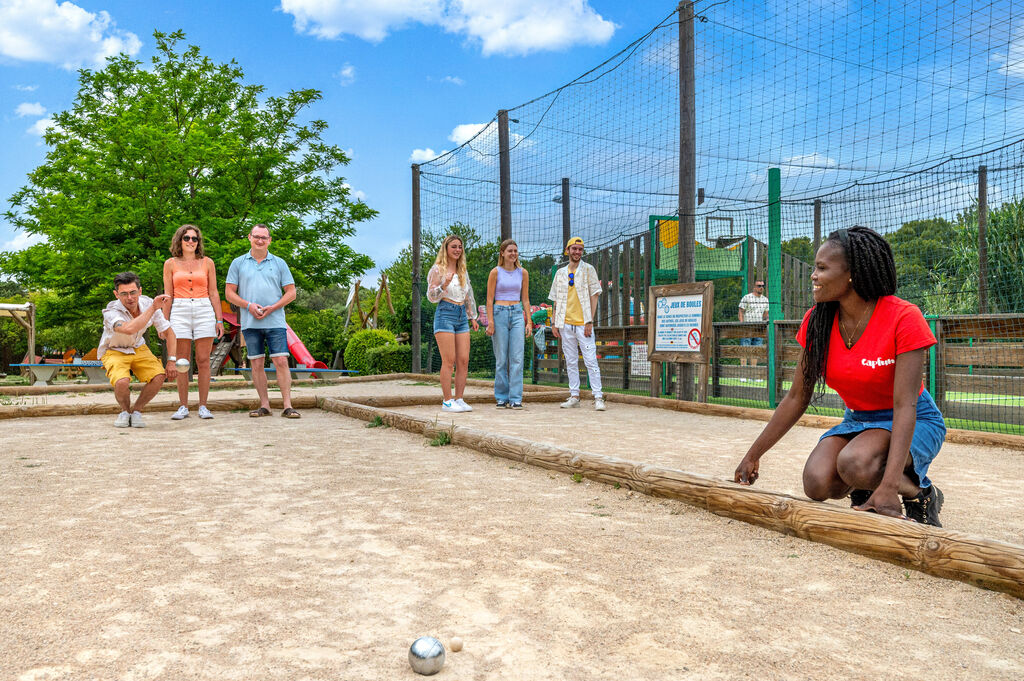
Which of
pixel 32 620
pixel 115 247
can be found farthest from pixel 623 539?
pixel 115 247

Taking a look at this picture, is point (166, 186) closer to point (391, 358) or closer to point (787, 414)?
point (391, 358)

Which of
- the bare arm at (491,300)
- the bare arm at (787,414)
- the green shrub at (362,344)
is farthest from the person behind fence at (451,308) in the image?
the green shrub at (362,344)

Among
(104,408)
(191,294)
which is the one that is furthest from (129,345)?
(104,408)

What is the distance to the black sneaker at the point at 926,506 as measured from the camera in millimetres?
3045

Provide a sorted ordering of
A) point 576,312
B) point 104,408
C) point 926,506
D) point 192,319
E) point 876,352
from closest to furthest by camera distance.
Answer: point 876,352, point 926,506, point 192,319, point 104,408, point 576,312

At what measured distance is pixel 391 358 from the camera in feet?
58.1

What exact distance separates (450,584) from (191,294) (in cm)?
555

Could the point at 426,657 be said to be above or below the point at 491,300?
below

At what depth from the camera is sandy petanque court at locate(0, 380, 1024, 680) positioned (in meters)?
1.92

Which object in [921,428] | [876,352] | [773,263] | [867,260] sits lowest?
[921,428]

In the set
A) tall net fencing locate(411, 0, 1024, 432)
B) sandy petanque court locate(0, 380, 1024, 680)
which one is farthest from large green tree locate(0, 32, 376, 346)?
sandy petanque court locate(0, 380, 1024, 680)

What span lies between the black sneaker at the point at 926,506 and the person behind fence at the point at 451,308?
17.5 ft

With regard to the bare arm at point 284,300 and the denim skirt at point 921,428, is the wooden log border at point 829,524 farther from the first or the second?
the bare arm at point 284,300

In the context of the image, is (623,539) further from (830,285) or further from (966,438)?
(966,438)
